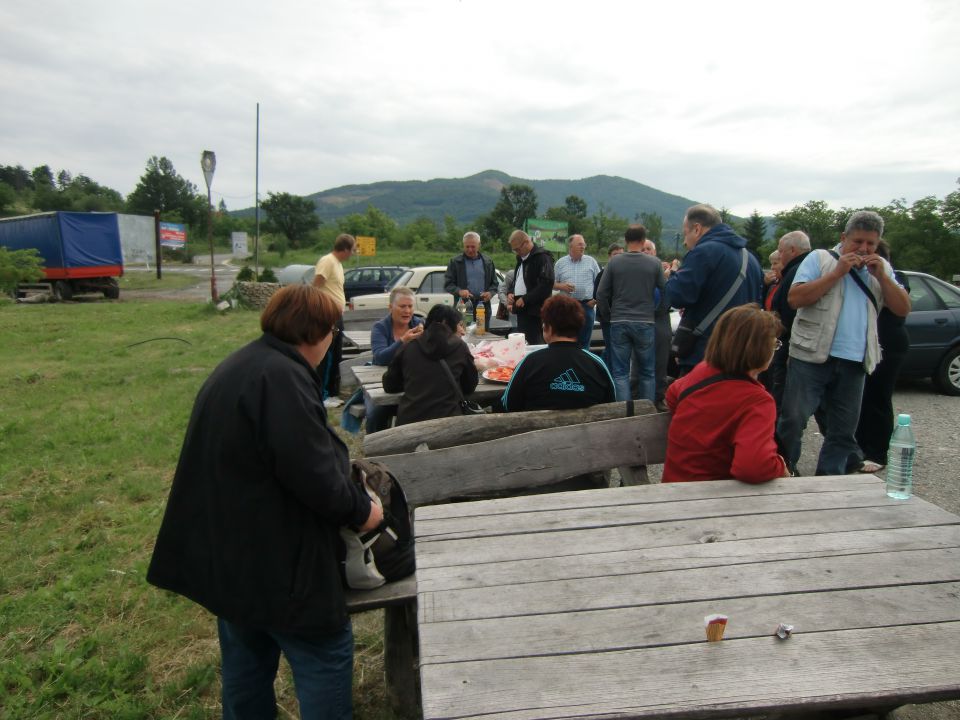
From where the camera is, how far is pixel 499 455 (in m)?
3.01

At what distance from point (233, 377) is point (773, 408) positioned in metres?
1.95

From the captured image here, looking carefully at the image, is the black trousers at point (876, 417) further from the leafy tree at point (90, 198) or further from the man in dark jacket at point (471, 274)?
the leafy tree at point (90, 198)

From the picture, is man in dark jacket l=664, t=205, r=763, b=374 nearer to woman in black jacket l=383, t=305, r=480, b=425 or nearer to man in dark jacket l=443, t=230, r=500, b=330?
woman in black jacket l=383, t=305, r=480, b=425

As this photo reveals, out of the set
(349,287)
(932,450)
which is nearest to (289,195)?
(349,287)

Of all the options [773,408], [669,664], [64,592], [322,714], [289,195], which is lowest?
[64,592]

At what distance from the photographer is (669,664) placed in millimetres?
1437

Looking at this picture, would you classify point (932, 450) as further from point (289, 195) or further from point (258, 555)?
point (289, 195)

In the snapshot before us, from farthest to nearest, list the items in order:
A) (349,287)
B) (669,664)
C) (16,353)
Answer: (349,287) → (16,353) → (669,664)

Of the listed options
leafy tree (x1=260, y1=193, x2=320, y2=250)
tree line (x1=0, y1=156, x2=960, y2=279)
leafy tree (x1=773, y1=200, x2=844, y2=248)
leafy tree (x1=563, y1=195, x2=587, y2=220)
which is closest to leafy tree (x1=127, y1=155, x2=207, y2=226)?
tree line (x1=0, y1=156, x2=960, y2=279)

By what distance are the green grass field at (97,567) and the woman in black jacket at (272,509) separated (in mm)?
887

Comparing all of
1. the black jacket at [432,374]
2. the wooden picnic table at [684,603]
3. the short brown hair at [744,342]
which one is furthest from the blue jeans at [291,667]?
the black jacket at [432,374]

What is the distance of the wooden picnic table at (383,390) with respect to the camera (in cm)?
436

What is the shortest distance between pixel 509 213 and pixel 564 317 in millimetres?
78630

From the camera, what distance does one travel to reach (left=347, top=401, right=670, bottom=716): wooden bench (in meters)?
2.56
